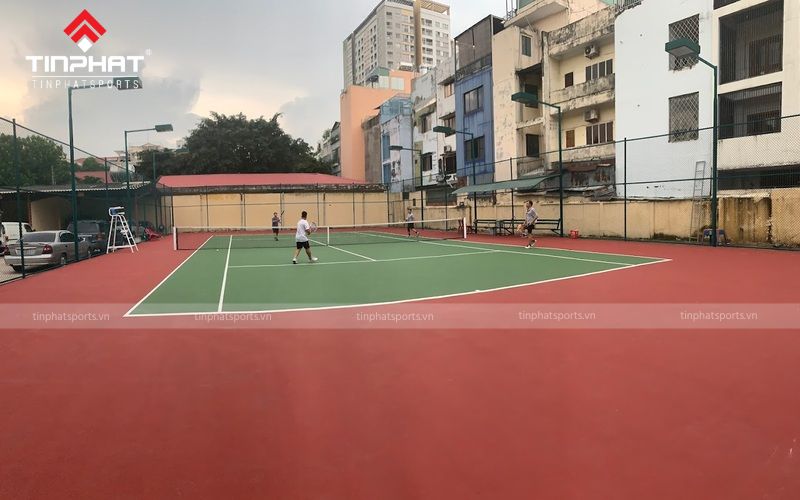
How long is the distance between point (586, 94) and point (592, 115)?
50.8 inches

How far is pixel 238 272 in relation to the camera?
14727 mm

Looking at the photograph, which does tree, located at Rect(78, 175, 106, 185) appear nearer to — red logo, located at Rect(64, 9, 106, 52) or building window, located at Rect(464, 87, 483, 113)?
red logo, located at Rect(64, 9, 106, 52)

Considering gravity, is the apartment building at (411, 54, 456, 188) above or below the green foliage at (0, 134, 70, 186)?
above

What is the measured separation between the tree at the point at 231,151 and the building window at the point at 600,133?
3868 cm

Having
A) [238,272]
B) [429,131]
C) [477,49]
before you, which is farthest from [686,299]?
[429,131]

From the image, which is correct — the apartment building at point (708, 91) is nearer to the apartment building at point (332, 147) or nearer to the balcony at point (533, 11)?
the balcony at point (533, 11)

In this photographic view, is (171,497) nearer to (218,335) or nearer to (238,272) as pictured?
(218,335)

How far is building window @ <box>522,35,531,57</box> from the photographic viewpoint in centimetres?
3509

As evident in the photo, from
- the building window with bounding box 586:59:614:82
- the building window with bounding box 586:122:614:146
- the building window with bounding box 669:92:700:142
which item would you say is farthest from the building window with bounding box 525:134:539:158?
the building window with bounding box 669:92:700:142

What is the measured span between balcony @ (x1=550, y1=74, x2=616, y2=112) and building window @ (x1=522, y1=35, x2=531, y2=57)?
3.90 metres

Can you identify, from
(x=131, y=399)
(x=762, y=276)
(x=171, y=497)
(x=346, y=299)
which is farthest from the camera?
(x=762, y=276)

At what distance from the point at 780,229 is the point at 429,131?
3465 centimetres

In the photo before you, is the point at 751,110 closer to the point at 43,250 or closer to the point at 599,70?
the point at 599,70

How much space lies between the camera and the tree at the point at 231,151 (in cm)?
5812
